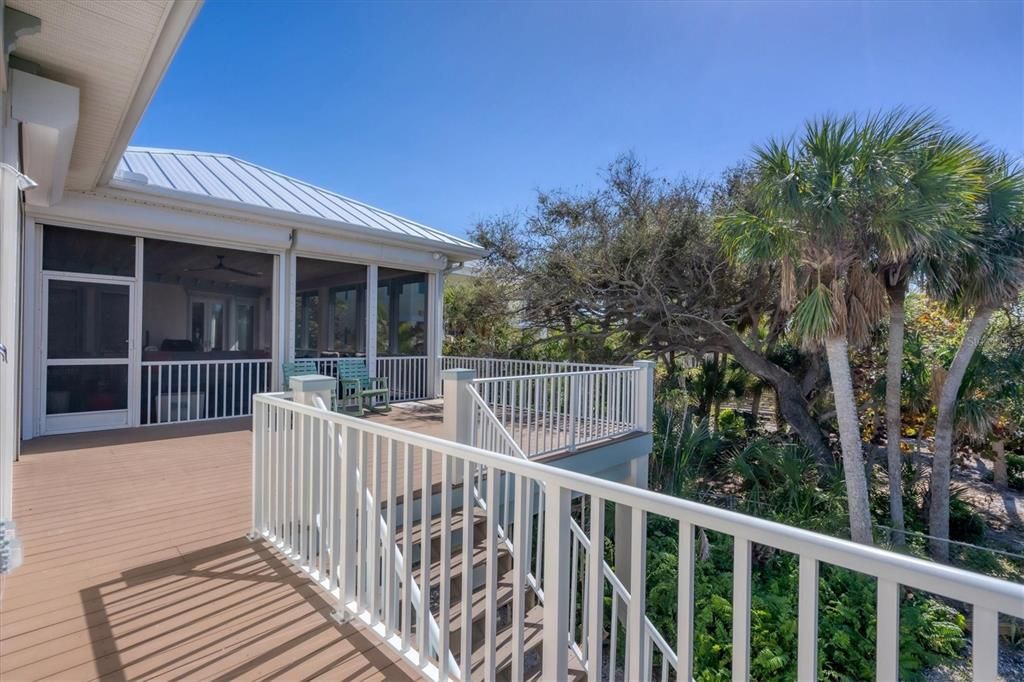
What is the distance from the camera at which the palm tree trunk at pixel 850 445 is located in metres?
7.16

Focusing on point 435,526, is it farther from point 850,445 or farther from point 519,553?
point 850,445

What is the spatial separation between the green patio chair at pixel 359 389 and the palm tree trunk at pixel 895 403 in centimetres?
832

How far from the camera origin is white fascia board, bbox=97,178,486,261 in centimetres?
573

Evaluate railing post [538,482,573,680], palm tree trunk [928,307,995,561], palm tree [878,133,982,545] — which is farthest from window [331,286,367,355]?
palm tree trunk [928,307,995,561]

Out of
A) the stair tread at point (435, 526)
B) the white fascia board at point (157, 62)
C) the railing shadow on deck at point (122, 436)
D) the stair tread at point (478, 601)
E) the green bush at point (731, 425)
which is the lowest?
the green bush at point (731, 425)

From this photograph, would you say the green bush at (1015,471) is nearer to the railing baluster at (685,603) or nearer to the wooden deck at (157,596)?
the railing baluster at (685,603)

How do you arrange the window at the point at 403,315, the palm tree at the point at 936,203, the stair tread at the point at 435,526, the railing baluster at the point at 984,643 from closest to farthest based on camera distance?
the railing baluster at the point at 984,643 → the stair tread at the point at 435,526 → the palm tree at the point at 936,203 → the window at the point at 403,315

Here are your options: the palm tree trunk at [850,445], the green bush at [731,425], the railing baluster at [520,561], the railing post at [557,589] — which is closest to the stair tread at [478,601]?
the railing baluster at [520,561]

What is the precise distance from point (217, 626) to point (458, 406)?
8.28 feet

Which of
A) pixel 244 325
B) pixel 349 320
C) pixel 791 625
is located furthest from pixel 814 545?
pixel 349 320

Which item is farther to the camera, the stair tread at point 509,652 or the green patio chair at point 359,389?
the green patio chair at point 359,389

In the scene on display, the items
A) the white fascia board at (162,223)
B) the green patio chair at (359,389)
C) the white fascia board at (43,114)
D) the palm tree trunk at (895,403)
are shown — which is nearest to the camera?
the white fascia board at (43,114)

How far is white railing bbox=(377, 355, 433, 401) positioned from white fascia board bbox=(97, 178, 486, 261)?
208 cm

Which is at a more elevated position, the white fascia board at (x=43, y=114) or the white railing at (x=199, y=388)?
the white fascia board at (x=43, y=114)
